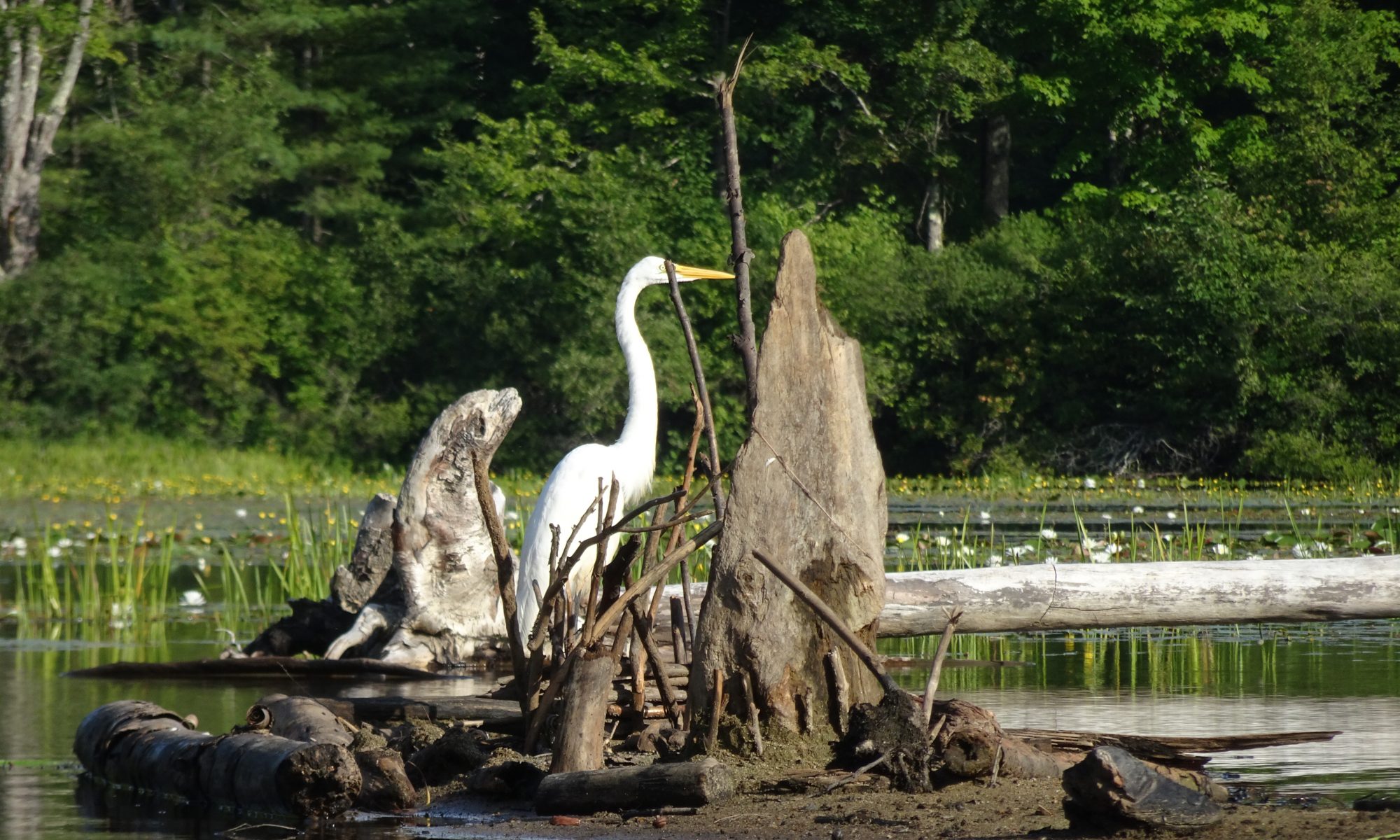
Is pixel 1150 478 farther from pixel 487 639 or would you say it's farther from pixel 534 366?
A: pixel 487 639

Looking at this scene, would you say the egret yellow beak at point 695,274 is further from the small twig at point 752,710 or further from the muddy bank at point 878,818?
the muddy bank at point 878,818

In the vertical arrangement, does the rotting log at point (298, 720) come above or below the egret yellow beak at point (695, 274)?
below

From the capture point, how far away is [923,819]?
4438 millimetres

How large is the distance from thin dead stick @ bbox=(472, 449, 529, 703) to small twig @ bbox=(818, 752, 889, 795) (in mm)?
1151

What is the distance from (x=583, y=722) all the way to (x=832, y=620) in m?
0.76

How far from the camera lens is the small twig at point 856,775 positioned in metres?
4.64

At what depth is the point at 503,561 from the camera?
214 inches

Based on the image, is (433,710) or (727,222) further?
(727,222)

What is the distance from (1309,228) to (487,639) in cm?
1857

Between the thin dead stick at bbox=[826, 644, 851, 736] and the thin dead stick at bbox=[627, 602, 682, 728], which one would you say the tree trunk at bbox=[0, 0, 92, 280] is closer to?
the thin dead stick at bbox=[627, 602, 682, 728]

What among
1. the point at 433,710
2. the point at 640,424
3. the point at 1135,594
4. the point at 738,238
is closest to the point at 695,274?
the point at 640,424

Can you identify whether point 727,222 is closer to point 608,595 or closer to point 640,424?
point 640,424

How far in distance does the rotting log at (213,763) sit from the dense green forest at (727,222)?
1811 centimetres

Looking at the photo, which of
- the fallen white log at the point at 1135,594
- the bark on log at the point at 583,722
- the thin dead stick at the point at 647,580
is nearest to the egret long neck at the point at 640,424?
the fallen white log at the point at 1135,594
